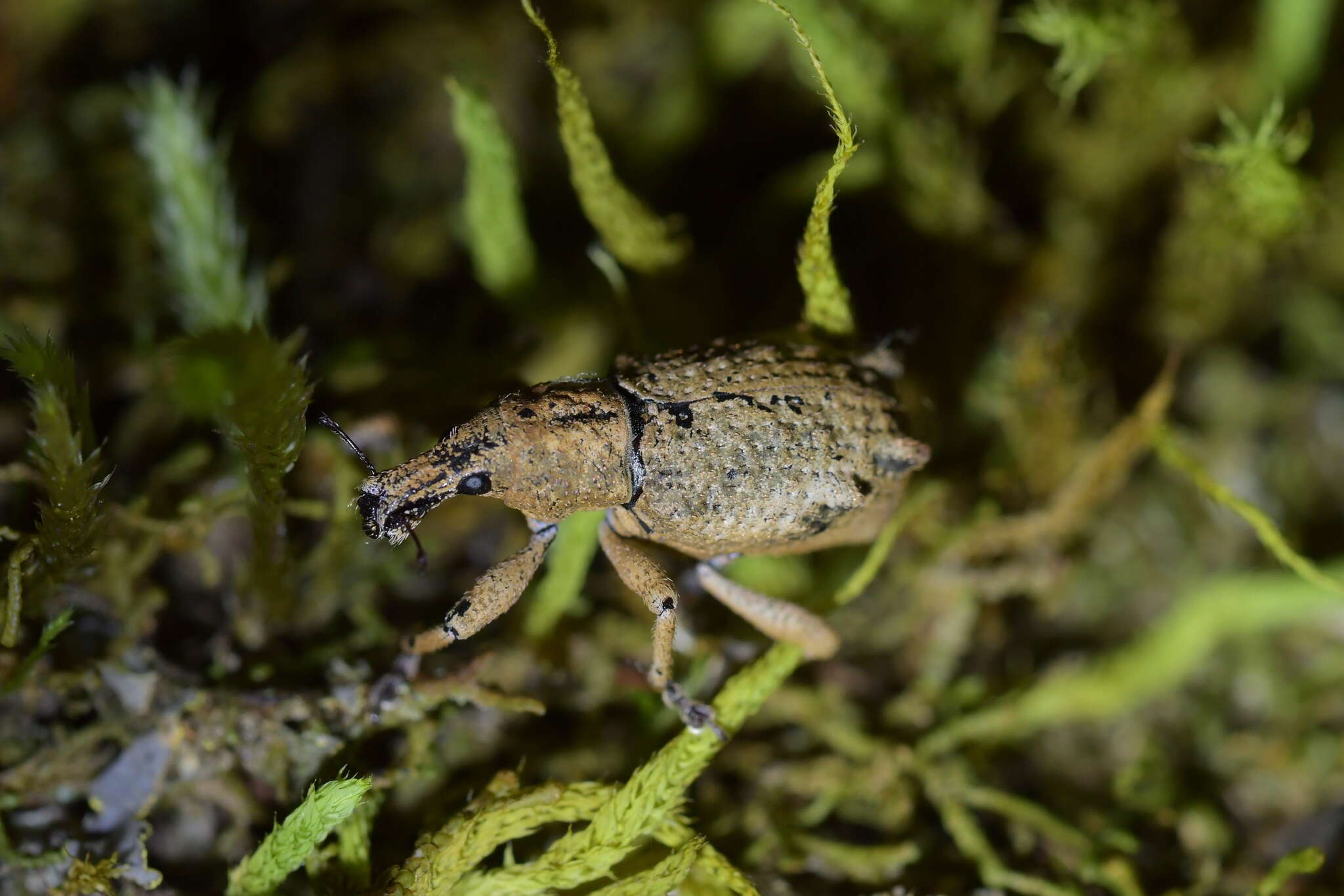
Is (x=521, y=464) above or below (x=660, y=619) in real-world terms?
above

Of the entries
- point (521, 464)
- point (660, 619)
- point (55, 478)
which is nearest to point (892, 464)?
point (660, 619)

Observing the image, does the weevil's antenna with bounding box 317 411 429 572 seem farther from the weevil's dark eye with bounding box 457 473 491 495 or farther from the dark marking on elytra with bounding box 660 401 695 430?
the dark marking on elytra with bounding box 660 401 695 430

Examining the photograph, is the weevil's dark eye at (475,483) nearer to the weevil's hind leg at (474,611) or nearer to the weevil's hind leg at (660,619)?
the weevil's hind leg at (474,611)

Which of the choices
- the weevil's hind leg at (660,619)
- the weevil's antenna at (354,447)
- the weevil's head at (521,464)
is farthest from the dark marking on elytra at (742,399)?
the weevil's antenna at (354,447)

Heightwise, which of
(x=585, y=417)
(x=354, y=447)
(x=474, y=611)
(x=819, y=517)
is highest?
(x=585, y=417)

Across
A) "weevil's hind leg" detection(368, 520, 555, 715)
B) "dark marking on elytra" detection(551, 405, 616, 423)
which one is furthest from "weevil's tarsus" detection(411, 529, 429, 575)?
"dark marking on elytra" detection(551, 405, 616, 423)

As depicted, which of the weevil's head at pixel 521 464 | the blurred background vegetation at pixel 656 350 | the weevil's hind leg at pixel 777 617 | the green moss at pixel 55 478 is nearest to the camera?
the green moss at pixel 55 478

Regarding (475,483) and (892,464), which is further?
(892,464)

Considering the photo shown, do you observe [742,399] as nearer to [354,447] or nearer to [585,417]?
[585,417]
